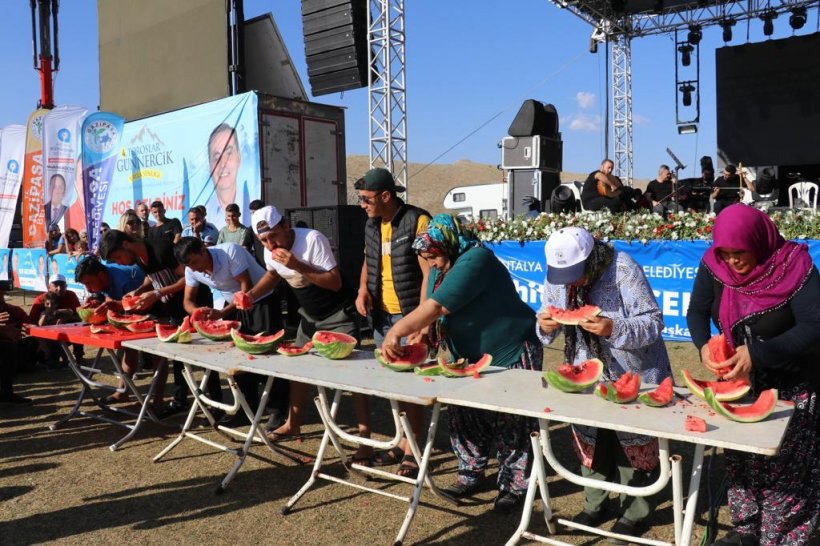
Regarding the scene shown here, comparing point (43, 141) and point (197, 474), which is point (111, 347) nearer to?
point (197, 474)

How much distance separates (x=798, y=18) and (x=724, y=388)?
1772 centimetres

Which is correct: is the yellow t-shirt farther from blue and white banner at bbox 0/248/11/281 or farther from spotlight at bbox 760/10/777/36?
spotlight at bbox 760/10/777/36

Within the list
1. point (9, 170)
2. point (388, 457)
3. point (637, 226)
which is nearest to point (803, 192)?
point (637, 226)

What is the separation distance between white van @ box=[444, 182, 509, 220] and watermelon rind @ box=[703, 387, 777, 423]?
18614 mm

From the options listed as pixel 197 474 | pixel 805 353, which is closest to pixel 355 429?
pixel 197 474

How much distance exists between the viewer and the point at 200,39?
41.2 ft

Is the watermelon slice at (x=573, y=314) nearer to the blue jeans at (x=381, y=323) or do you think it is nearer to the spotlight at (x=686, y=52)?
the blue jeans at (x=381, y=323)

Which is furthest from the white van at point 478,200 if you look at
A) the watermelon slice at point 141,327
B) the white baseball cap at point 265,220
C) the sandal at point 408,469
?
the sandal at point 408,469

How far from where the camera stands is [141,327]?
5.36m

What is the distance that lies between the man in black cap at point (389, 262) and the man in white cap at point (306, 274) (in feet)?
0.59

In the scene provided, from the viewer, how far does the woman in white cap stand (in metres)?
3.14

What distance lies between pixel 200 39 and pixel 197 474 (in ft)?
33.1

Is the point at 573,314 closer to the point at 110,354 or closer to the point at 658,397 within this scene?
the point at 658,397

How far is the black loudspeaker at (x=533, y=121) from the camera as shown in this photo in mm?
14469
